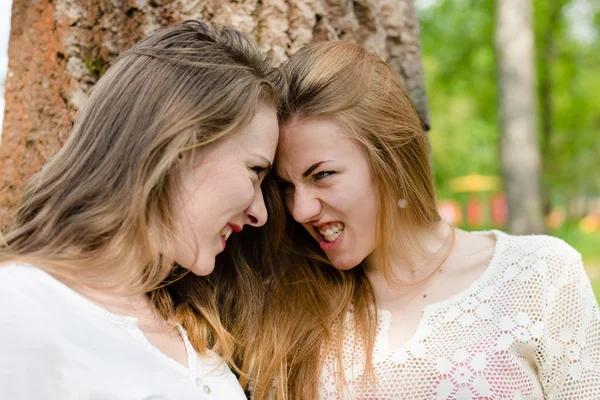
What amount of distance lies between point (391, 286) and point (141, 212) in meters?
1.09

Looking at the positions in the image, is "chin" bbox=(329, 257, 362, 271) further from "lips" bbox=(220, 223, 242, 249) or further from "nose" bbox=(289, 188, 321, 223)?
"lips" bbox=(220, 223, 242, 249)

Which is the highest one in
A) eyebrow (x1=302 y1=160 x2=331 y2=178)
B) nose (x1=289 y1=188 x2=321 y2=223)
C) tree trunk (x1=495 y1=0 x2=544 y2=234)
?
eyebrow (x1=302 y1=160 x2=331 y2=178)

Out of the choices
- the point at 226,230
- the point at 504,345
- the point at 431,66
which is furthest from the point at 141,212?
the point at 431,66

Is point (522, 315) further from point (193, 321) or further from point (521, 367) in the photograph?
point (193, 321)

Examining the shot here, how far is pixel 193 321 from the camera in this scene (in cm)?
231

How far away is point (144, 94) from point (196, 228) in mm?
420

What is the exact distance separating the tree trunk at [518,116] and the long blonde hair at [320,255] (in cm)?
615

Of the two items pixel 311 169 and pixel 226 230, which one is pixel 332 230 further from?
pixel 226 230

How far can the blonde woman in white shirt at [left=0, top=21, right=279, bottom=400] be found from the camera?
173 centimetres

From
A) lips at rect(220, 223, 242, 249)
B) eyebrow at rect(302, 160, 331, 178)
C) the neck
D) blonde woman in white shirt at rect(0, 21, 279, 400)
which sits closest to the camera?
blonde woman in white shirt at rect(0, 21, 279, 400)

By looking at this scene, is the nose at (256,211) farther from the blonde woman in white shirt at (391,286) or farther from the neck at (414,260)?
the neck at (414,260)

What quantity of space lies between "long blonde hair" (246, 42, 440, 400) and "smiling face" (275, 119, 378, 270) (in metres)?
→ 0.04

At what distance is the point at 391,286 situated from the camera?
101 inches

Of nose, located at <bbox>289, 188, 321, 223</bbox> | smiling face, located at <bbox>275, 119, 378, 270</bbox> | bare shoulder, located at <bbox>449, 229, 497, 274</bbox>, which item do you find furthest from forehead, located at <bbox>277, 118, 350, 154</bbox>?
bare shoulder, located at <bbox>449, 229, 497, 274</bbox>
